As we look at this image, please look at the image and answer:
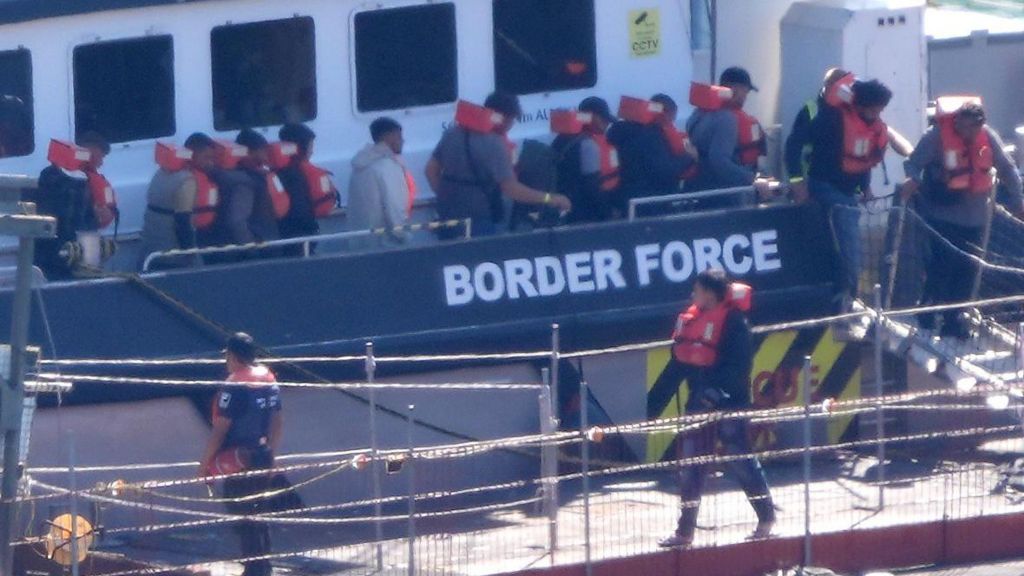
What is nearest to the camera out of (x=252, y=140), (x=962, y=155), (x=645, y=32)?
(x=252, y=140)

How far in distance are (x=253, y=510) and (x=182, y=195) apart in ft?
5.79

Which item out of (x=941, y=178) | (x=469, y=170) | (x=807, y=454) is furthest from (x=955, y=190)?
(x=469, y=170)

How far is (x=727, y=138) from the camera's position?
10.4 metres

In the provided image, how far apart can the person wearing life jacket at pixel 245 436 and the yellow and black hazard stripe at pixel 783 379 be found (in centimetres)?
263

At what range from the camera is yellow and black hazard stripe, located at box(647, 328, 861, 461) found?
33.9 feet

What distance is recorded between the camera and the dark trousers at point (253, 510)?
838 centimetres

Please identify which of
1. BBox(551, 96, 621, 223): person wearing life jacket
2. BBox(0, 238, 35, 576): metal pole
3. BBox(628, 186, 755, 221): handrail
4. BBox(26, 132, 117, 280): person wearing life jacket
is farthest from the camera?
BBox(551, 96, 621, 223): person wearing life jacket

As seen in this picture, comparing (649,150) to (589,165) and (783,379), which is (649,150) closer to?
(589,165)

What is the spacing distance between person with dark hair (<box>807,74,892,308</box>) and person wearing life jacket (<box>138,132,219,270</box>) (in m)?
3.25

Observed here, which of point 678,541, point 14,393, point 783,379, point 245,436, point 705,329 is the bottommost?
point 678,541

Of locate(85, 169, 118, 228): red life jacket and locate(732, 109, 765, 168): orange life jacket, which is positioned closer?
locate(85, 169, 118, 228): red life jacket

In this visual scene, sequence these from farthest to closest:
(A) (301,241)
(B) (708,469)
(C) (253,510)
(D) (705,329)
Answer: (A) (301,241)
(B) (708,469)
(D) (705,329)
(C) (253,510)

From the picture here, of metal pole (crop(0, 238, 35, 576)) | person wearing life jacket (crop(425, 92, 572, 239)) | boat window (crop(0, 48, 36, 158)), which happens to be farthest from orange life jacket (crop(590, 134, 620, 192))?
metal pole (crop(0, 238, 35, 576))

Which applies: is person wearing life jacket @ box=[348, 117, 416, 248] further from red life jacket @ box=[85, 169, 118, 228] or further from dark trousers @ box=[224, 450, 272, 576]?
dark trousers @ box=[224, 450, 272, 576]
